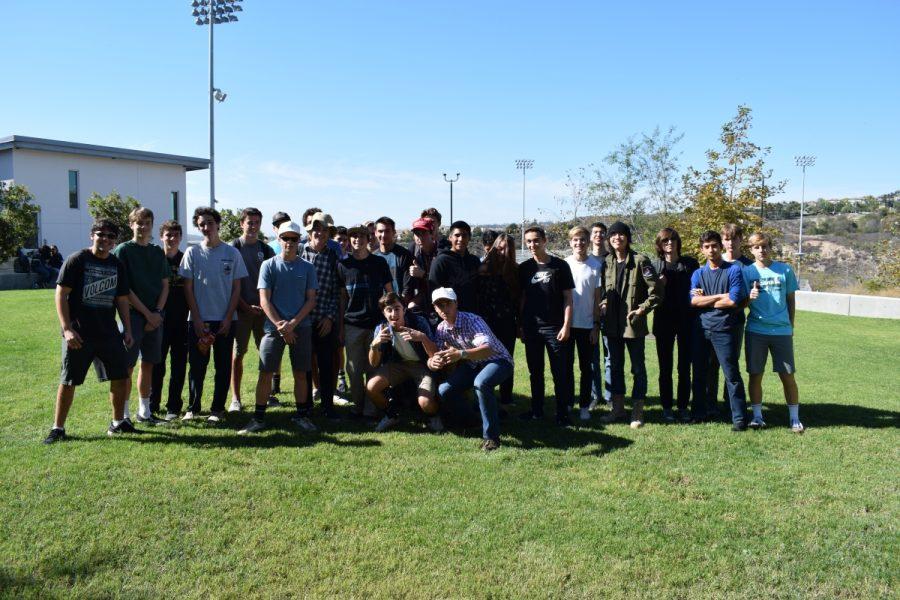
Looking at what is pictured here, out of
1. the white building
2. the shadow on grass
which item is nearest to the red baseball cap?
the shadow on grass

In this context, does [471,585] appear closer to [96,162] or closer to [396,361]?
[396,361]

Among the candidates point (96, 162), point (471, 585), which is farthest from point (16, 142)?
point (471, 585)

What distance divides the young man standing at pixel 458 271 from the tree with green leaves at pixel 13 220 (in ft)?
94.2

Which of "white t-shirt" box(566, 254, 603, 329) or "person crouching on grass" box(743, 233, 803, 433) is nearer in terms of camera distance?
"person crouching on grass" box(743, 233, 803, 433)

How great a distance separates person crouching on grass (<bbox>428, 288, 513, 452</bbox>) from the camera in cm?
563

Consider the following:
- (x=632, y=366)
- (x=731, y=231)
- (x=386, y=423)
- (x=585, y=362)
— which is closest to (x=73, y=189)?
(x=386, y=423)

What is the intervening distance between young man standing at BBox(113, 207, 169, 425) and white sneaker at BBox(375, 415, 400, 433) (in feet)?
6.98

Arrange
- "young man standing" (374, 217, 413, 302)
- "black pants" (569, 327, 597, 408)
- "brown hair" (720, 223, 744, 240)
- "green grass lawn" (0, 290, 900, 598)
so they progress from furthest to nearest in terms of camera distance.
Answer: "young man standing" (374, 217, 413, 302)
"black pants" (569, 327, 597, 408)
"brown hair" (720, 223, 744, 240)
"green grass lawn" (0, 290, 900, 598)

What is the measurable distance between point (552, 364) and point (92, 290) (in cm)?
414

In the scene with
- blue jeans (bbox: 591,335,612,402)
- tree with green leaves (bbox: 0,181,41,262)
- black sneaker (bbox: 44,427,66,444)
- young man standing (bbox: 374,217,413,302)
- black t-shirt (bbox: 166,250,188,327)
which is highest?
tree with green leaves (bbox: 0,181,41,262)

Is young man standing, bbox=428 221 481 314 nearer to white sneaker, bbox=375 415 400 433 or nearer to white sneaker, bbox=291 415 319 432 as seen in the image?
white sneaker, bbox=375 415 400 433

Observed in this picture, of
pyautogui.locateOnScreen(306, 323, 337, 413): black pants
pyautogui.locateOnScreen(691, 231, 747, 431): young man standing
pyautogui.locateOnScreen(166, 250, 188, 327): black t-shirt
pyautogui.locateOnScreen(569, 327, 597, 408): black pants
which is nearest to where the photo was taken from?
pyautogui.locateOnScreen(691, 231, 747, 431): young man standing

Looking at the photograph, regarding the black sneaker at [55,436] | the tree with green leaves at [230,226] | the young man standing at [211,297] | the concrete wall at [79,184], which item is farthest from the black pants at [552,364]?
the concrete wall at [79,184]

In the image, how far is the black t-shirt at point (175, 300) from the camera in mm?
6254
